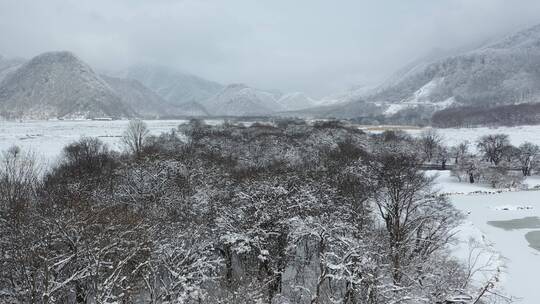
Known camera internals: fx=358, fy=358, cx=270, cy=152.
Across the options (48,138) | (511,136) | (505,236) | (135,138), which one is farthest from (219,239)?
(511,136)

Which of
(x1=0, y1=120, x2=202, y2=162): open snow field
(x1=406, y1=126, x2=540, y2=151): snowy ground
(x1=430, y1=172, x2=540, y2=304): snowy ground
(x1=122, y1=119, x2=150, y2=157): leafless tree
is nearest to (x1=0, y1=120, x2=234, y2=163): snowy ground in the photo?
(x1=0, y1=120, x2=202, y2=162): open snow field

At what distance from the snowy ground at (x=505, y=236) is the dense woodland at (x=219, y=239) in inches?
105

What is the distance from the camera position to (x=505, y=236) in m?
37.2

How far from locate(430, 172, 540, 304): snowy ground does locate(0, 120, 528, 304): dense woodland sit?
8.76 feet

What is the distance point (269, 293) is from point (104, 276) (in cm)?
842

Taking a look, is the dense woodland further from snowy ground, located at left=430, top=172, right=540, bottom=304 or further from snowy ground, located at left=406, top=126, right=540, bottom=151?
snowy ground, located at left=406, top=126, right=540, bottom=151

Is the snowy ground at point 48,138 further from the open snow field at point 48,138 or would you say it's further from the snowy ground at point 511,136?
the snowy ground at point 511,136

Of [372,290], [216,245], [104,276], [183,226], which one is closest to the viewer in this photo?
[372,290]

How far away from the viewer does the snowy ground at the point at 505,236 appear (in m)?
26.0

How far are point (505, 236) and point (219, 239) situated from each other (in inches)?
1252

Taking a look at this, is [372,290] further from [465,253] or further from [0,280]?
[465,253]

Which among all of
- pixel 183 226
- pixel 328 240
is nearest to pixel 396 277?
pixel 328 240

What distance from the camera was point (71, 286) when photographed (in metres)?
15.9

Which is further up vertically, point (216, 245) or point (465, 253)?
point (216, 245)
